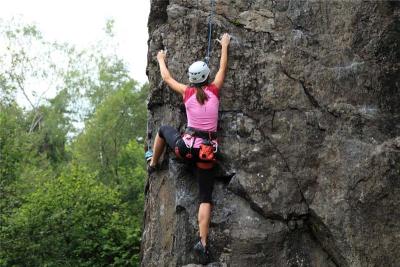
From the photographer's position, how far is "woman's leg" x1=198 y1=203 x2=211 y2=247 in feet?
23.4

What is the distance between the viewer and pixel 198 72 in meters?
7.15

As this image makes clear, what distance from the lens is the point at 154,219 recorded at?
25.8 feet

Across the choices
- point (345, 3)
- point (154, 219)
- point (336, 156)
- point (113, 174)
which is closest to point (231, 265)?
point (154, 219)

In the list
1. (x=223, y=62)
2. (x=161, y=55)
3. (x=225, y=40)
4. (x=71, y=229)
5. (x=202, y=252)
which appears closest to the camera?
(x=202, y=252)

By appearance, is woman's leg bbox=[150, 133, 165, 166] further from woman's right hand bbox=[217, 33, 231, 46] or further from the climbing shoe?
woman's right hand bbox=[217, 33, 231, 46]

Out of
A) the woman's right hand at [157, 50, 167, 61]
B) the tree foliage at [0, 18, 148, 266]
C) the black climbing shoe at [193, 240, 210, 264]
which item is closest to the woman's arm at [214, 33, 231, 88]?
the woman's right hand at [157, 50, 167, 61]

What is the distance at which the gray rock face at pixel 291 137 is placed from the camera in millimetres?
A: 7312

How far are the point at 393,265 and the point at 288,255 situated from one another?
1.23 metres

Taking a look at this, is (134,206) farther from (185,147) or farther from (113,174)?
(185,147)

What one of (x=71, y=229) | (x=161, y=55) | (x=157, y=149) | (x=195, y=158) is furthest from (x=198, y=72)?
(x=71, y=229)

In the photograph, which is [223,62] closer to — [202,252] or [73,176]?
[202,252]

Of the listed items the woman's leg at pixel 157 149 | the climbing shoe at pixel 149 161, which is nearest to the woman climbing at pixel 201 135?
the woman's leg at pixel 157 149

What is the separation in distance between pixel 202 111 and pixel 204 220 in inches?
50.1

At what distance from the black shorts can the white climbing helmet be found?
26.9 inches
